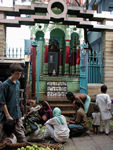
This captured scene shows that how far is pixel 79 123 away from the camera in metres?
5.40

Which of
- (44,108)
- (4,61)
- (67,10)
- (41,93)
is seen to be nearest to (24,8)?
(67,10)

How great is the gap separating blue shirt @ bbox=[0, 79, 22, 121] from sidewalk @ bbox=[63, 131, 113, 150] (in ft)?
5.74

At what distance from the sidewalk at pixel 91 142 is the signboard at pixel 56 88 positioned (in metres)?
4.34

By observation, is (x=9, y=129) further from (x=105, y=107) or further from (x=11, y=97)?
(x=105, y=107)

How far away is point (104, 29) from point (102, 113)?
16.2ft

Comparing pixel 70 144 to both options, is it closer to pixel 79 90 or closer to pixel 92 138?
pixel 92 138

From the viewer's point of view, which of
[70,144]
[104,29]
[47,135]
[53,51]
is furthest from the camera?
[53,51]

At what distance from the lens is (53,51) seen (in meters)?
15.2

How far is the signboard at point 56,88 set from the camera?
31.8 feet

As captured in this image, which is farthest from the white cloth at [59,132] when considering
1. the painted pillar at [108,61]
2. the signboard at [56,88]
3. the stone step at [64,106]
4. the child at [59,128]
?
the signboard at [56,88]

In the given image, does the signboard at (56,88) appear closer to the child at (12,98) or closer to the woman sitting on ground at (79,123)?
the woman sitting on ground at (79,123)

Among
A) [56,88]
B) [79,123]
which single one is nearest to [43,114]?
Result: [79,123]

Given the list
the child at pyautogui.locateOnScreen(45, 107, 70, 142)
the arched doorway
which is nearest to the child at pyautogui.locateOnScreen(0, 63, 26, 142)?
the child at pyautogui.locateOnScreen(45, 107, 70, 142)

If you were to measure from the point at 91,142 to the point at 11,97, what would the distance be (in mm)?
2607
